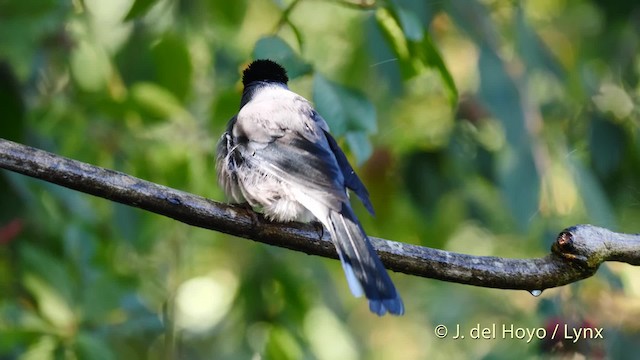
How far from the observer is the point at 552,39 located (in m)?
7.19

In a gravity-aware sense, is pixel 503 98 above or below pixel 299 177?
below

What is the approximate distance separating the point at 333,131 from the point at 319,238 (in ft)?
1.45

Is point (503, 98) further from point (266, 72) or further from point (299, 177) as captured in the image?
point (299, 177)

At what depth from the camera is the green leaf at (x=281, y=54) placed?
11.1 ft

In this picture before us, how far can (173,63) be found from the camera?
4.66 metres

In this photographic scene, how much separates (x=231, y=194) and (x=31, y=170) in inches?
38.9

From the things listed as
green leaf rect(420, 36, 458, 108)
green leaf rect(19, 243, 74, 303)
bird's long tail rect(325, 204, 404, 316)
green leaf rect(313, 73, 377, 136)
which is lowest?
green leaf rect(19, 243, 74, 303)

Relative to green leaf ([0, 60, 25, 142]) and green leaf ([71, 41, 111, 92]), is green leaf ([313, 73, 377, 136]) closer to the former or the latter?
green leaf ([0, 60, 25, 142])

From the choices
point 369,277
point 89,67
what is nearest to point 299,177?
point 369,277

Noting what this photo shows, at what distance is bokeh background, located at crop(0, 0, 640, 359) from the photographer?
14.3 feet

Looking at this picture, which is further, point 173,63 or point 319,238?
point 173,63

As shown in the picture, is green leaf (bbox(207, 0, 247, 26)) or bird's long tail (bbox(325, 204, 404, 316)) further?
green leaf (bbox(207, 0, 247, 26))

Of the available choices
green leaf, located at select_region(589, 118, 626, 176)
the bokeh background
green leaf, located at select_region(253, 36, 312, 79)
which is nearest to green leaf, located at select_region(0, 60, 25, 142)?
the bokeh background

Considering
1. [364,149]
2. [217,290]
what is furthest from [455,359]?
[364,149]
